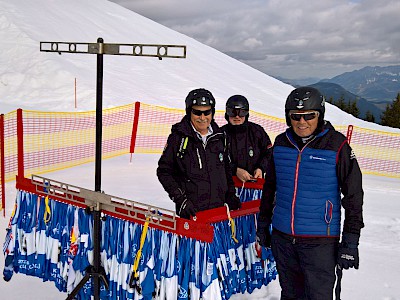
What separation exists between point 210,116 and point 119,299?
5.54ft

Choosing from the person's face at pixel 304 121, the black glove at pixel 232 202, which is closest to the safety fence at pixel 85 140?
the black glove at pixel 232 202

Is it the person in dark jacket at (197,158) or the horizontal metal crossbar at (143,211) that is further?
the person in dark jacket at (197,158)

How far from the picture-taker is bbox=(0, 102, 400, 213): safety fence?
9.95 meters

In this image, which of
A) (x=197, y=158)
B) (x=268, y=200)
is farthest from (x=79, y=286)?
(x=268, y=200)

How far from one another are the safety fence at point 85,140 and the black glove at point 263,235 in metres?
6.42

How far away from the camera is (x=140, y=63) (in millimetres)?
30766

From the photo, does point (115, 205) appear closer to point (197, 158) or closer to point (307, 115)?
point (197, 158)

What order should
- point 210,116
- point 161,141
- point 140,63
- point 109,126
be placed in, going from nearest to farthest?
point 210,116 < point 109,126 < point 161,141 < point 140,63

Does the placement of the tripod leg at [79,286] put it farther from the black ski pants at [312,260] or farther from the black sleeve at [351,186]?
the black sleeve at [351,186]

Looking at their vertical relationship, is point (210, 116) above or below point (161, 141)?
above

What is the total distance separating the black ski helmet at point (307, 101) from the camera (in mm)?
2859

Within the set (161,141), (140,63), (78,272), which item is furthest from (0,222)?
(140,63)

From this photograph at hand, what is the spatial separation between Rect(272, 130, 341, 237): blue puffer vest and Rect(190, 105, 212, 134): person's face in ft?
2.39

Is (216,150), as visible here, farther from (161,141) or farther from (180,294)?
(161,141)
